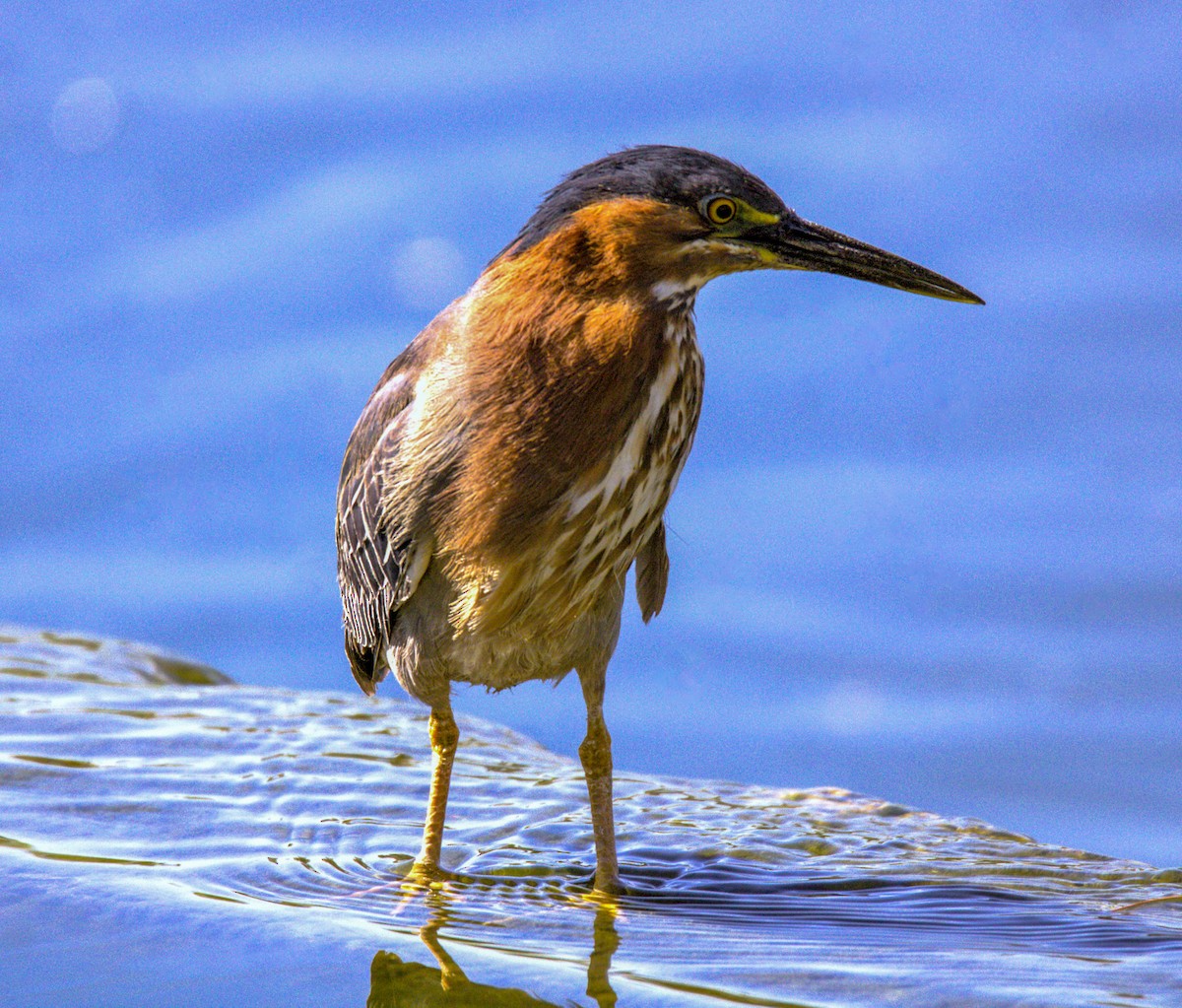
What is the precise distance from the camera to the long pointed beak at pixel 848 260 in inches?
147

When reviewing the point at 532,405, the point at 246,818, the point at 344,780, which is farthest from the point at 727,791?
the point at 532,405

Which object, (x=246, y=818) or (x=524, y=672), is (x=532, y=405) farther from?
(x=246, y=818)

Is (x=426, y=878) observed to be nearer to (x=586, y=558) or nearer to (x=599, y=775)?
(x=599, y=775)

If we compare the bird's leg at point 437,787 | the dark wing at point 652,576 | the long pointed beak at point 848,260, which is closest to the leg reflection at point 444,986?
the bird's leg at point 437,787

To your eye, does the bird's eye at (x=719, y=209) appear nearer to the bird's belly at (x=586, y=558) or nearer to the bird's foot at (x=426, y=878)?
the bird's belly at (x=586, y=558)

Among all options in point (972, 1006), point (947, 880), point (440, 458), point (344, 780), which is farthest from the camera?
point (344, 780)

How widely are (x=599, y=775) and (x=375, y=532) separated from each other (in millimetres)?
905

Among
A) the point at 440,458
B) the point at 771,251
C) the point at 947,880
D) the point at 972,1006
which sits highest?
the point at 771,251

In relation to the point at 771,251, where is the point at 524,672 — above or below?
below

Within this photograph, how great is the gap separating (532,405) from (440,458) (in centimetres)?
33

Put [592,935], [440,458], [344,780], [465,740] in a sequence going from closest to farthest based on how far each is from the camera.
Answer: [592,935], [440,458], [344,780], [465,740]

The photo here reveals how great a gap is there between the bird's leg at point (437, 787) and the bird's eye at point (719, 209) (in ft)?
5.15

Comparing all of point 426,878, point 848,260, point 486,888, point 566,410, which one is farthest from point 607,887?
point 848,260

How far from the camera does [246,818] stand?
15.0 ft
